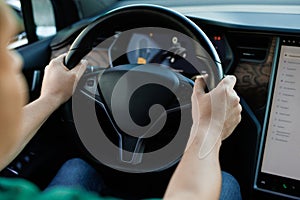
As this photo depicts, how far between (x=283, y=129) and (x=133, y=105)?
0.50 m

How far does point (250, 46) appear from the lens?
1.36m

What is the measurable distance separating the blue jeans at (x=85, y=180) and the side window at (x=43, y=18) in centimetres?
78

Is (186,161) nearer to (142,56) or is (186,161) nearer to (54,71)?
(54,71)

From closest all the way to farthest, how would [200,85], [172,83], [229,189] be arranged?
[200,85] < [172,83] < [229,189]

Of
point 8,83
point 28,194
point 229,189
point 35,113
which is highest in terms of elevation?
point 8,83

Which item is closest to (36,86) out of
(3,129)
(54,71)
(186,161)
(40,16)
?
(40,16)

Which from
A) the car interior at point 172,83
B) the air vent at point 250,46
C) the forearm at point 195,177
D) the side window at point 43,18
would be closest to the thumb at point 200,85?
the car interior at point 172,83

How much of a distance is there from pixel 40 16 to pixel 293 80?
3.67 ft

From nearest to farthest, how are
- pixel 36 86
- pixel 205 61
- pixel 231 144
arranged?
pixel 205 61
pixel 231 144
pixel 36 86

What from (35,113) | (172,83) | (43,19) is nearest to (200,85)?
(172,83)

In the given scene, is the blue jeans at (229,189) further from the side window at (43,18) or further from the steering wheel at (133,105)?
the side window at (43,18)

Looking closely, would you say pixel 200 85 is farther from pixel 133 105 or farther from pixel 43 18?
pixel 43 18

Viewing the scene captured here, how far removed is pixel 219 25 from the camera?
1.35 metres

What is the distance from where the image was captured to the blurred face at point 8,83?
455 mm
